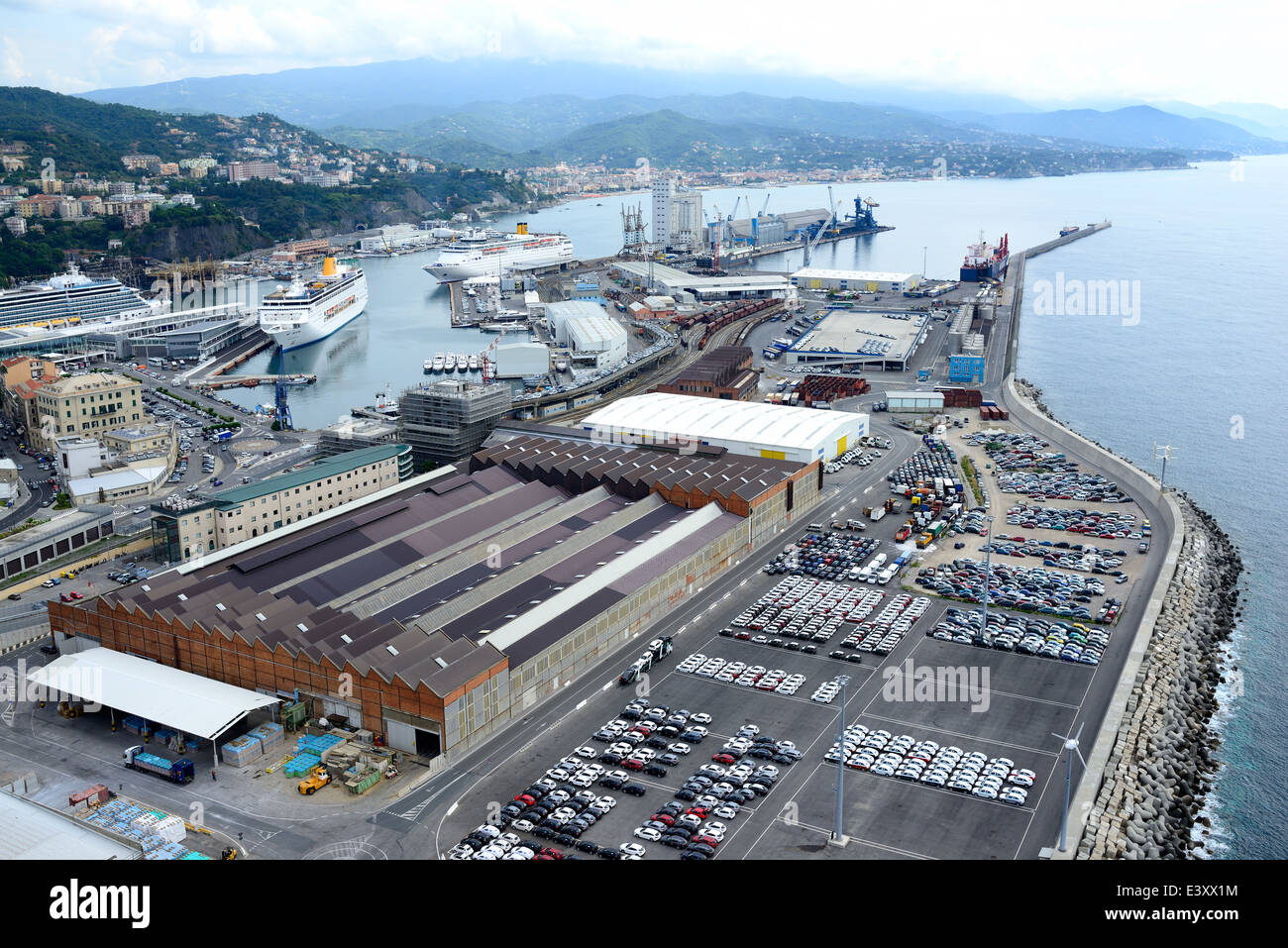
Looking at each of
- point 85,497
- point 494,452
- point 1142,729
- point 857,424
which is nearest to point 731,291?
point 857,424

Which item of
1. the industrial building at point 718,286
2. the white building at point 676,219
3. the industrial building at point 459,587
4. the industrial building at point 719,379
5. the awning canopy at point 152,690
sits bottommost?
the awning canopy at point 152,690

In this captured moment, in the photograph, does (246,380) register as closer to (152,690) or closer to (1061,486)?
(152,690)

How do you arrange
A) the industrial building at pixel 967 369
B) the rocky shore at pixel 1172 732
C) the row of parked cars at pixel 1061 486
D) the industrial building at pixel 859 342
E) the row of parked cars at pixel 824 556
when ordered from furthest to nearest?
the industrial building at pixel 859 342
the industrial building at pixel 967 369
the row of parked cars at pixel 1061 486
the row of parked cars at pixel 824 556
the rocky shore at pixel 1172 732

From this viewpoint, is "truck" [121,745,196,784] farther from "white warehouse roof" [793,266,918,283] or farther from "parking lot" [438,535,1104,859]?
"white warehouse roof" [793,266,918,283]

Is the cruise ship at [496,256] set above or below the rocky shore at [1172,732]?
above

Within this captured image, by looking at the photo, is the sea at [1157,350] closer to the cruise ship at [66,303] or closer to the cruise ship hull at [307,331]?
the cruise ship hull at [307,331]

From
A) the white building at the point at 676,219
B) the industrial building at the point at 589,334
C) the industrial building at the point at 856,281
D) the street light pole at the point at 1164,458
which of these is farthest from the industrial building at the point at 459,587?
the white building at the point at 676,219

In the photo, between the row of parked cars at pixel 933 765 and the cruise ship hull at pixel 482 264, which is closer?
the row of parked cars at pixel 933 765
